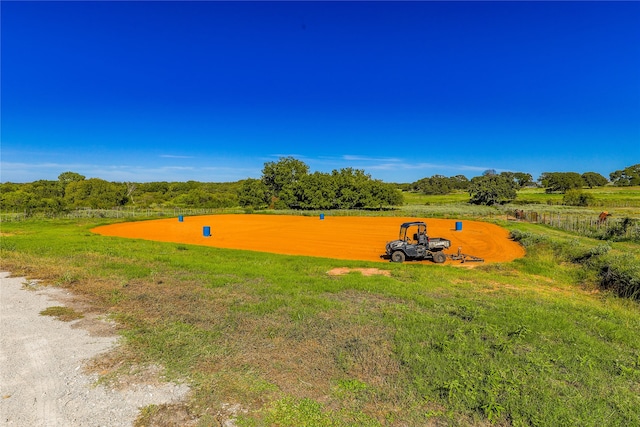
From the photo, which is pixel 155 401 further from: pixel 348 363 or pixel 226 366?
pixel 348 363

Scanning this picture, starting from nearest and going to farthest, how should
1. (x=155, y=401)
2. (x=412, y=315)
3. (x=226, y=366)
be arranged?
(x=155, y=401) → (x=226, y=366) → (x=412, y=315)

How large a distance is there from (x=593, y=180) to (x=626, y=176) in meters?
19.3

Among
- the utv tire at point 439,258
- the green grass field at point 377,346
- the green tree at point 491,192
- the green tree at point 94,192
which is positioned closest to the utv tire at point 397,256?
the utv tire at point 439,258

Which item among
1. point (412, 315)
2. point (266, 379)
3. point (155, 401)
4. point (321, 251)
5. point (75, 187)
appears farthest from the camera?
point (75, 187)

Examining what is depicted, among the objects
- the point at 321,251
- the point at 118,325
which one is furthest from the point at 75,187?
the point at 118,325

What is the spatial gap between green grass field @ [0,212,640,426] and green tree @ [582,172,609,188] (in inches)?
6469

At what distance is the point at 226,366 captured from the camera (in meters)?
6.13

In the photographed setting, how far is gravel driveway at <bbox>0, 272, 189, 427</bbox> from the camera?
4801 millimetres

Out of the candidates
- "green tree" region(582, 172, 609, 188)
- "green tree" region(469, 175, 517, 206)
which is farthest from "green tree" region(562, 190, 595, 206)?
"green tree" region(582, 172, 609, 188)

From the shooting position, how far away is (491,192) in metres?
82.9

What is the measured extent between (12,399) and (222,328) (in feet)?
12.4

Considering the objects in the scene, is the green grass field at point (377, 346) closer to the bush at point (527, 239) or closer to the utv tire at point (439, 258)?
the utv tire at point (439, 258)

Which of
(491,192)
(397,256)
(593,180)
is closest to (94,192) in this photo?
(397,256)

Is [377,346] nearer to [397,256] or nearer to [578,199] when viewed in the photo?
[397,256]
